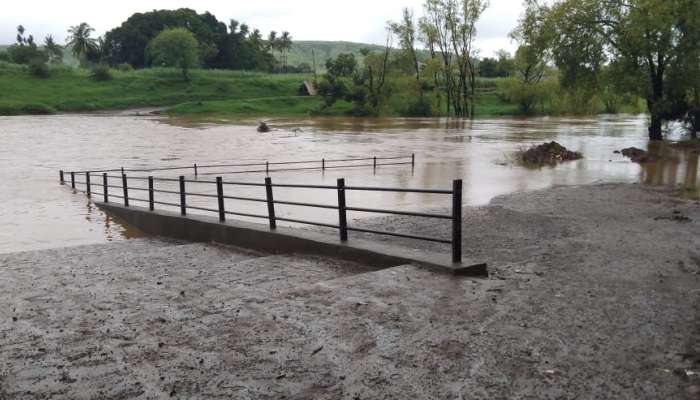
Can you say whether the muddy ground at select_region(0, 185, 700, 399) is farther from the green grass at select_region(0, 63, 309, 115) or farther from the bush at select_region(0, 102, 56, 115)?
the green grass at select_region(0, 63, 309, 115)

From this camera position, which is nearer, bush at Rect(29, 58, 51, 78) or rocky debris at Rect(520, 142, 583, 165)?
rocky debris at Rect(520, 142, 583, 165)

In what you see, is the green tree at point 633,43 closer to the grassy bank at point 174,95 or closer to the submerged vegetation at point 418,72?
the submerged vegetation at point 418,72

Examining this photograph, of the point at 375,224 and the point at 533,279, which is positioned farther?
the point at 375,224

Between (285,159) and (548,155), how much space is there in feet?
46.2

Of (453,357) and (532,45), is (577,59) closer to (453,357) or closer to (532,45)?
(532,45)

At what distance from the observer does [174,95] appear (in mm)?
98125

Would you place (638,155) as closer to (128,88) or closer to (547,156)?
(547,156)

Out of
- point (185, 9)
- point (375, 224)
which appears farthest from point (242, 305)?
point (185, 9)

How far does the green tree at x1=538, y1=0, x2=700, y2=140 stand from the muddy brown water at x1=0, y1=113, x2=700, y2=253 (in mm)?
3630

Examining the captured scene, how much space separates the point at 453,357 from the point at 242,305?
87.6 inches

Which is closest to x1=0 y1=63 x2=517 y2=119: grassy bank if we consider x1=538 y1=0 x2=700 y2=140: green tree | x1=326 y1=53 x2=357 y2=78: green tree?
x1=326 y1=53 x2=357 y2=78: green tree

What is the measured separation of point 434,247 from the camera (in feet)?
31.0

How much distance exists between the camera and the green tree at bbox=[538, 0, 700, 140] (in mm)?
30453

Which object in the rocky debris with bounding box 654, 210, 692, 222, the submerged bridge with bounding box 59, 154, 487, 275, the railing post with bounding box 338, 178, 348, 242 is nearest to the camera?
the submerged bridge with bounding box 59, 154, 487, 275
